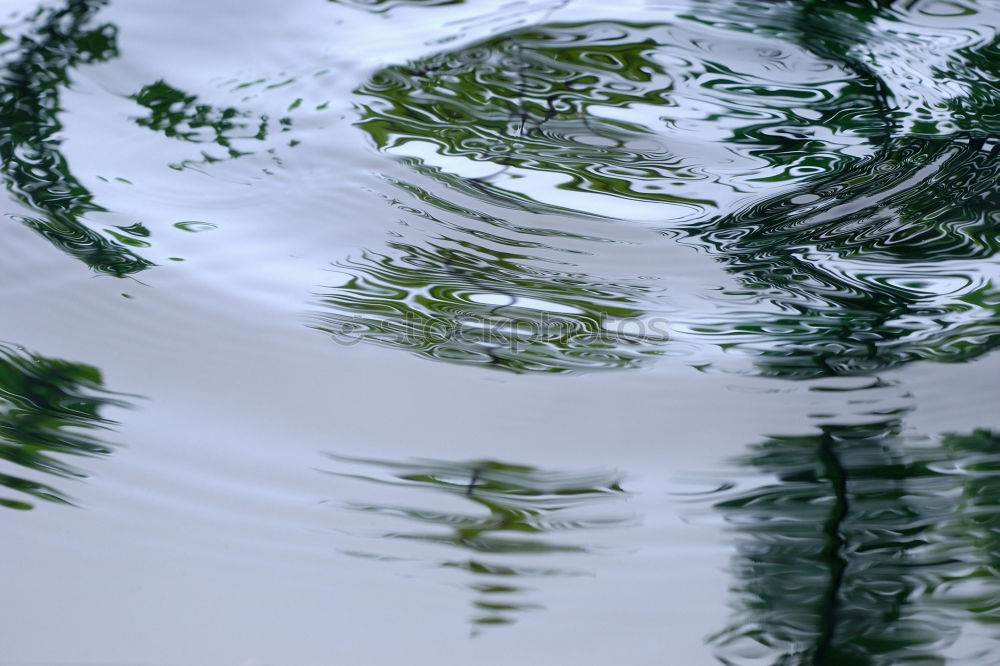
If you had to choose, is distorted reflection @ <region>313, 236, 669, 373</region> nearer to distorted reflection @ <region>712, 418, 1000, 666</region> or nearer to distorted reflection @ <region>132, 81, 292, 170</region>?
distorted reflection @ <region>712, 418, 1000, 666</region>

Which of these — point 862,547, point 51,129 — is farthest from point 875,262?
point 51,129

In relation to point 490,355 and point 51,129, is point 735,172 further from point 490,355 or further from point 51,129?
point 51,129

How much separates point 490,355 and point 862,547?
33cm

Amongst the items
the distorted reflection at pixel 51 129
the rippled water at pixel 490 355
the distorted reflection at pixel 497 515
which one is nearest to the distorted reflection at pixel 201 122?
the rippled water at pixel 490 355

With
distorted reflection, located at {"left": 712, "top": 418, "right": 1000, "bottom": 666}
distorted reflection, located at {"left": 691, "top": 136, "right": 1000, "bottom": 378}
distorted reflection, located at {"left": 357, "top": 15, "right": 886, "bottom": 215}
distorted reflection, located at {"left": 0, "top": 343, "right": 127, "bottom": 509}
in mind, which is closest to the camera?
distorted reflection, located at {"left": 712, "top": 418, "right": 1000, "bottom": 666}

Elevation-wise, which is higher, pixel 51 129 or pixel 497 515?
pixel 51 129

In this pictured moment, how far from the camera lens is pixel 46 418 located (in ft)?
2.32

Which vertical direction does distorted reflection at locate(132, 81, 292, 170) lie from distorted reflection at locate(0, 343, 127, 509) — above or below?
above

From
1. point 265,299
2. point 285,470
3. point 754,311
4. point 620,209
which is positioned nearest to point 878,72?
point 620,209

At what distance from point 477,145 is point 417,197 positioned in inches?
6.8

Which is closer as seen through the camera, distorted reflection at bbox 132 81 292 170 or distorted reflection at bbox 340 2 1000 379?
distorted reflection at bbox 340 2 1000 379

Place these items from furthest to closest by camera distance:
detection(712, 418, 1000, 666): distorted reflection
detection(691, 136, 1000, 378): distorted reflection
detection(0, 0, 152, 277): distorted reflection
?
1. detection(0, 0, 152, 277): distorted reflection
2. detection(691, 136, 1000, 378): distorted reflection
3. detection(712, 418, 1000, 666): distorted reflection

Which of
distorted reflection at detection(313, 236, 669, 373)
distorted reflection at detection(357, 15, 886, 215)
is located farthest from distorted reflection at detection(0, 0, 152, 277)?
distorted reflection at detection(357, 15, 886, 215)

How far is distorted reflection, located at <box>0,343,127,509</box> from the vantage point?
652 mm
